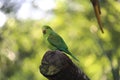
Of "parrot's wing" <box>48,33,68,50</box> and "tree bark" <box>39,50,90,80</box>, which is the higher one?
"tree bark" <box>39,50,90,80</box>

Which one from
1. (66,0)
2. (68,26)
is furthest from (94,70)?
(66,0)

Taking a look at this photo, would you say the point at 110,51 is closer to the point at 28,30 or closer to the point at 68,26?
the point at 68,26

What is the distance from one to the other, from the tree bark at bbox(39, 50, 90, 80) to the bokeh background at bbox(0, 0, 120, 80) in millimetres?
5612

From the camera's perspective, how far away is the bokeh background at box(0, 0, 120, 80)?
24.3ft

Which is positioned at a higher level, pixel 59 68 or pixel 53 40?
pixel 59 68

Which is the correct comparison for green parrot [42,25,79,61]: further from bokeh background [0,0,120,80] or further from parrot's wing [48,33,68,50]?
bokeh background [0,0,120,80]

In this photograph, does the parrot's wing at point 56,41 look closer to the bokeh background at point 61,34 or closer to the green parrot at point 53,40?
the green parrot at point 53,40

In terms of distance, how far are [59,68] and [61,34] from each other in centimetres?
739

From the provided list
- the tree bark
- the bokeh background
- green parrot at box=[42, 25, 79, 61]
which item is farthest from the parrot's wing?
the bokeh background

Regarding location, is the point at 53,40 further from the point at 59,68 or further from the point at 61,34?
the point at 61,34

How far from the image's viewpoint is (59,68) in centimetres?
124

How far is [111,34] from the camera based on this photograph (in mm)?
7445

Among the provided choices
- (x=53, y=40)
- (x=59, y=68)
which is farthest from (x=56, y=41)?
(x=59, y=68)

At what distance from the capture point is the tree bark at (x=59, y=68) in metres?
1.20
